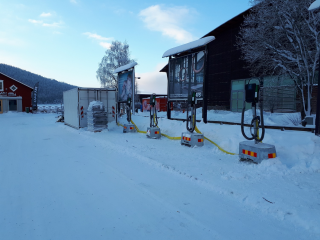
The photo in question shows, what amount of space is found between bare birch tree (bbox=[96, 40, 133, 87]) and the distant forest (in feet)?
365

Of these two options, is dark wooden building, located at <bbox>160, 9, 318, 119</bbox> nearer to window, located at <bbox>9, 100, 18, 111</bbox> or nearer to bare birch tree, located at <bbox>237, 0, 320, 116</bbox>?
bare birch tree, located at <bbox>237, 0, 320, 116</bbox>

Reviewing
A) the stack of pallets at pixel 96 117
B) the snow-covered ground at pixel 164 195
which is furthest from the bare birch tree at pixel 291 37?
the stack of pallets at pixel 96 117

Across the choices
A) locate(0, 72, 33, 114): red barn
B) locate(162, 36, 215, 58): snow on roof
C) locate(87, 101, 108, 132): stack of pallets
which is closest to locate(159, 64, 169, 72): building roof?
locate(162, 36, 215, 58): snow on roof

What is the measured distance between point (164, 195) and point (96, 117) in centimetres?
990

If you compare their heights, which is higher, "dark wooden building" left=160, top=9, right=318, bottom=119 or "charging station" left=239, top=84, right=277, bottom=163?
"dark wooden building" left=160, top=9, right=318, bottom=119

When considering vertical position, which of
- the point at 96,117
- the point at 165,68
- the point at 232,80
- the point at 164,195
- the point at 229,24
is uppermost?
the point at 229,24

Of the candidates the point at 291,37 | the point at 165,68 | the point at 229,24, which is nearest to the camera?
the point at 291,37

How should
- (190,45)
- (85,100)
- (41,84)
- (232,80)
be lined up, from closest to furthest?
(190,45) → (85,100) → (232,80) → (41,84)

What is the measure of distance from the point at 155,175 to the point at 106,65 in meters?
36.0

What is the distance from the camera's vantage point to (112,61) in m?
Answer: 37.9

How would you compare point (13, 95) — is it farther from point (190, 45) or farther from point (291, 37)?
point (291, 37)

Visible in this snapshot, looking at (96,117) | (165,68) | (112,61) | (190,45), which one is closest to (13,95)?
(112,61)

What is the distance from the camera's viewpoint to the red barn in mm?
38188

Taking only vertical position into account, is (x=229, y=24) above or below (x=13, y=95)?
above
